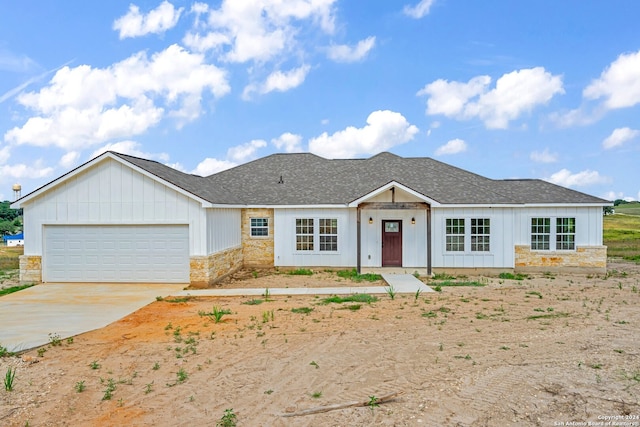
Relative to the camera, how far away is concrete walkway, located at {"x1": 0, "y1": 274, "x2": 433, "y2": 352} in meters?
10.3

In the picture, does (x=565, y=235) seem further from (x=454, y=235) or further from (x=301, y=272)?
(x=301, y=272)

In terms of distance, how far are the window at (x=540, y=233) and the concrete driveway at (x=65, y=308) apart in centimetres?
1436

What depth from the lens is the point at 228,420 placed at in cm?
573

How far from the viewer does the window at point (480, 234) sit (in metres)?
19.6

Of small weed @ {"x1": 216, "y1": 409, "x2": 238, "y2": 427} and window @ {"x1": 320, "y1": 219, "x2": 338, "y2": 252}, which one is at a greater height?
window @ {"x1": 320, "y1": 219, "x2": 338, "y2": 252}

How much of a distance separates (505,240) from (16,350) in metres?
17.3

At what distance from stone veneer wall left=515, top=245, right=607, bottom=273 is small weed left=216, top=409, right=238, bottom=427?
16.7m

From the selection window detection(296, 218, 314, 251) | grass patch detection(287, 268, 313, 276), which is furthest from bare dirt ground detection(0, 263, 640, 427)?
window detection(296, 218, 314, 251)

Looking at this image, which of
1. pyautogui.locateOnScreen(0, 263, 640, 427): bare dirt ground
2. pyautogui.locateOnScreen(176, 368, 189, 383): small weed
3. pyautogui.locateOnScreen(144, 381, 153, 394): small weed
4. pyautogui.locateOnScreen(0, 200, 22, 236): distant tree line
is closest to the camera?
pyautogui.locateOnScreen(0, 263, 640, 427): bare dirt ground

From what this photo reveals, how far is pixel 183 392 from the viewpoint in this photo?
6707 mm

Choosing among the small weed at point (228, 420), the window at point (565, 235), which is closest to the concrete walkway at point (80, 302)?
the small weed at point (228, 420)

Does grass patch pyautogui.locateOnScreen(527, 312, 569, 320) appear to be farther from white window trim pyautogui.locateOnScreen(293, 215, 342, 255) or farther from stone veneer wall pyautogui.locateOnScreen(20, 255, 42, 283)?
stone veneer wall pyautogui.locateOnScreen(20, 255, 42, 283)

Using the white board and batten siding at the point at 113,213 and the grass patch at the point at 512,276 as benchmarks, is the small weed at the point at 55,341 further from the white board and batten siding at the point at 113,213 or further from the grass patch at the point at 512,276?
the grass patch at the point at 512,276

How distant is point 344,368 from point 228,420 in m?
2.36
